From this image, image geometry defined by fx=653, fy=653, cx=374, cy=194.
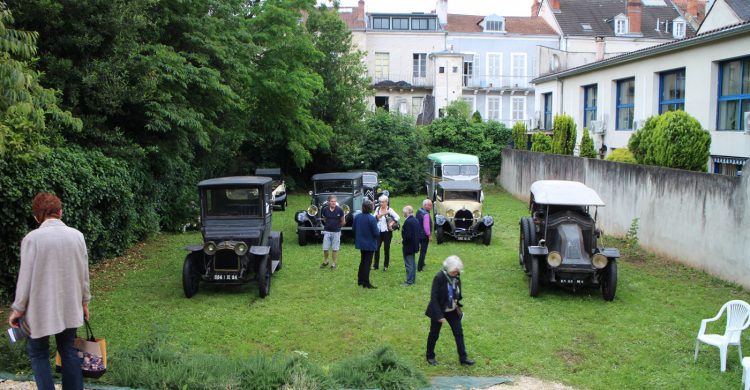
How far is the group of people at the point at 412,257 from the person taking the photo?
805cm

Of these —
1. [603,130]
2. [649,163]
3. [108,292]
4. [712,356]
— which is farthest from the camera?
[603,130]

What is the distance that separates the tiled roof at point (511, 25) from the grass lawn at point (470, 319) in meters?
33.9

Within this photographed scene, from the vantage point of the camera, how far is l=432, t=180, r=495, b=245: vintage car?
17333mm

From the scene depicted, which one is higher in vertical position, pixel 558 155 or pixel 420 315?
pixel 558 155

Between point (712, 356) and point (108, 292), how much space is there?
9.93m

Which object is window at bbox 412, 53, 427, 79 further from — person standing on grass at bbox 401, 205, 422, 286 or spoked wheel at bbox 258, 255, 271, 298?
spoked wheel at bbox 258, 255, 271, 298

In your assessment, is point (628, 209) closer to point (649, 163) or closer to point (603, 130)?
point (649, 163)

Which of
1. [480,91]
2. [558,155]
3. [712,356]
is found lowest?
[712,356]

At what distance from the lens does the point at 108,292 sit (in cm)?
1199

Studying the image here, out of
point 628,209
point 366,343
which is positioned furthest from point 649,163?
point 366,343

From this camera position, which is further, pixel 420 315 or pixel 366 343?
pixel 420 315

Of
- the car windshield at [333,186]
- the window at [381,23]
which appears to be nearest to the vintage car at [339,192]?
the car windshield at [333,186]

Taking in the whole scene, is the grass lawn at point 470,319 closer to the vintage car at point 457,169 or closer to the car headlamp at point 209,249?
the car headlamp at point 209,249

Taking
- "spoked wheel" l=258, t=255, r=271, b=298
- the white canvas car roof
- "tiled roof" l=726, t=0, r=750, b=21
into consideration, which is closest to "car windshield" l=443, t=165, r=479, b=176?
"tiled roof" l=726, t=0, r=750, b=21
